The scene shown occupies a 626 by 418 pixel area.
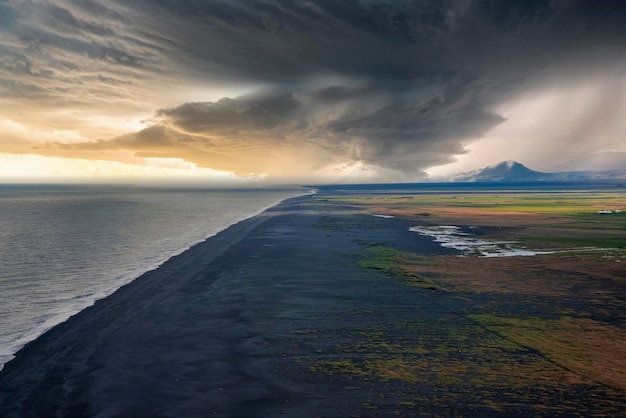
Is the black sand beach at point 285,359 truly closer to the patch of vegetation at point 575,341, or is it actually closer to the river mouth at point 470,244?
the patch of vegetation at point 575,341

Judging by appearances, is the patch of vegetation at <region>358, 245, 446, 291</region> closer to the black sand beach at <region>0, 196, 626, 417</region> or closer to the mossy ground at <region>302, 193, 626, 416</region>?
the mossy ground at <region>302, 193, 626, 416</region>

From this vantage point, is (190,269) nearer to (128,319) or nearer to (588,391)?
(128,319)

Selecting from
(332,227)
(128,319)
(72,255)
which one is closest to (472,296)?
(128,319)

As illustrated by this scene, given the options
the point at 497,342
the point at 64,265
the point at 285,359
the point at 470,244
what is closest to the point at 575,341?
the point at 497,342

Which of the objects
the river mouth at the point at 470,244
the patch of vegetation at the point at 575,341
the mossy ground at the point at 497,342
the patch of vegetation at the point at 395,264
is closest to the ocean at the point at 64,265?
the mossy ground at the point at 497,342

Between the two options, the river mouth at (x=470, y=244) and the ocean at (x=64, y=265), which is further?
the river mouth at (x=470, y=244)

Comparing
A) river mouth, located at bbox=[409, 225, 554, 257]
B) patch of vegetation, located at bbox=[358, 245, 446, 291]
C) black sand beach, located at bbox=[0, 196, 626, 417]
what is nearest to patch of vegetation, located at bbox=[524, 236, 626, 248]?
river mouth, located at bbox=[409, 225, 554, 257]
